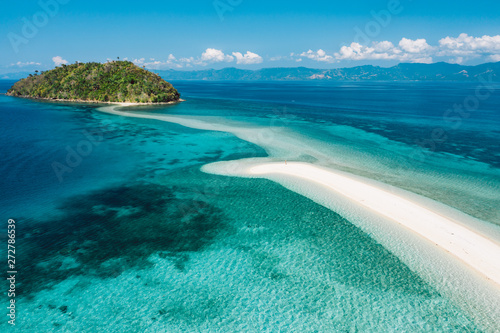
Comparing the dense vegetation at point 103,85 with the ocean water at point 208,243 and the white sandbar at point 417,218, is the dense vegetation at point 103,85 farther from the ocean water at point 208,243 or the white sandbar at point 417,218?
the white sandbar at point 417,218

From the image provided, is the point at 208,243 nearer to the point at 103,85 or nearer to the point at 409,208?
the point at 409,208

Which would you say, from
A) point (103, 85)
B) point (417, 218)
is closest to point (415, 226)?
point (417, 218)

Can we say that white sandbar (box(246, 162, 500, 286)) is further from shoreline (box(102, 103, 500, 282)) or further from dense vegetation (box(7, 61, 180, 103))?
dense vegetation (box(7, 61, 180, 103))

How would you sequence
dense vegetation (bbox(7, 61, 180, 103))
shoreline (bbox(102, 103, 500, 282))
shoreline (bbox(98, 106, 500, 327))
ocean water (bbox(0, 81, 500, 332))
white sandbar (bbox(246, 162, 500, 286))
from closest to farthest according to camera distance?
ocean water (bbox(0, 81, 500, 332))
shoreline (bbox(98, 106, 500, 327))
white sandbar (bbox(246, 162, 500, 286))
shoreline (bbox(102, 103, 500, 282))
dense vegetation (bbox(7, 61, 180, 103))

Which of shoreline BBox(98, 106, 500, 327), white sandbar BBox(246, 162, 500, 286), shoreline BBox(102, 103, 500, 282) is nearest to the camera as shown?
shoreline BBox(98, 106, 500, 327)

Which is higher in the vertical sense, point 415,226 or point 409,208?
point 409,208

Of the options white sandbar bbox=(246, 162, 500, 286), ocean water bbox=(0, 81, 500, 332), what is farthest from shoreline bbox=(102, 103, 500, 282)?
ocean water bbox=(0, 81, 500, 332)
